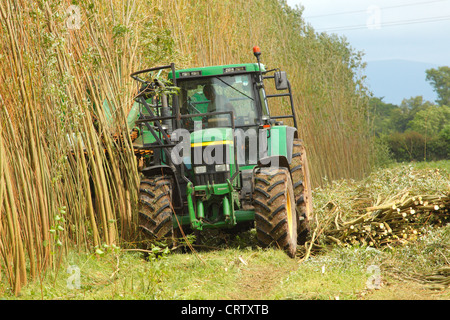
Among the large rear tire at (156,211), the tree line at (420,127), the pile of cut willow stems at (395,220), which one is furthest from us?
the tree line at (420,127)

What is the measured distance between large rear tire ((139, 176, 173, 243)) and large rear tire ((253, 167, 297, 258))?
870 mm

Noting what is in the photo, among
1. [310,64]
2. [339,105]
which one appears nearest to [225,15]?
[310,64]

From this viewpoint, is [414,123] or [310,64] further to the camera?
[414,123]

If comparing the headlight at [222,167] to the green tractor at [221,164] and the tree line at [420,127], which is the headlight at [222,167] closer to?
the green tractor at [221,164]

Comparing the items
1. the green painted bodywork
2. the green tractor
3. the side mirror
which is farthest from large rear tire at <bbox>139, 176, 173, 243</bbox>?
the side mirror

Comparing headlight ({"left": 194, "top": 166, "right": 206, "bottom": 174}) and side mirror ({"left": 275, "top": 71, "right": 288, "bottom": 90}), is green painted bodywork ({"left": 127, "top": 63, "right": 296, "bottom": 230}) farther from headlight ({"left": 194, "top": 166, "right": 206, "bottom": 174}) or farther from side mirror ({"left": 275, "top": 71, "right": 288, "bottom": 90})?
side mirror ({"left": 275, "top": 71, "right": 288, "bottom": 90})

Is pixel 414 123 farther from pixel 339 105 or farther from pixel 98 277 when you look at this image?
pixel 98 277

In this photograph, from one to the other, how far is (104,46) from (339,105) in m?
9.40

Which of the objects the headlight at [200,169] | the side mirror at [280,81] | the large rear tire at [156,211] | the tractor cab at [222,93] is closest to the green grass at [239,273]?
the large rear tire at [156,211]

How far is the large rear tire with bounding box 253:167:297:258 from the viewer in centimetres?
551

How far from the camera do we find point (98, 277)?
494 centimetres

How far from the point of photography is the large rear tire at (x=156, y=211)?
5641 mm

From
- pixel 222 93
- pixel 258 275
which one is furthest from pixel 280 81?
pixel 258 275
